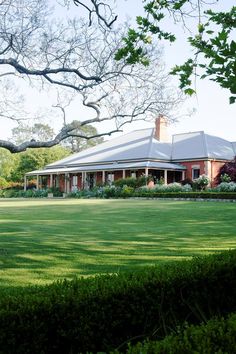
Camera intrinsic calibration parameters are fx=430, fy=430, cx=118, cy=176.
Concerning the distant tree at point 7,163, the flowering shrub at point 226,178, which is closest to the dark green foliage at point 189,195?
the flowering shrub at point 226,178

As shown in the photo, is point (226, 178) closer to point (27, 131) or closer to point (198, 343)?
point (27, 131)

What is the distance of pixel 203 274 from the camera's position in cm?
459

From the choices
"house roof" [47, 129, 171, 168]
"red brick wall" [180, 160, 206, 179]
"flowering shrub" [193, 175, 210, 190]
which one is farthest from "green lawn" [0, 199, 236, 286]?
"house roof" [47, 129, 171, 168]

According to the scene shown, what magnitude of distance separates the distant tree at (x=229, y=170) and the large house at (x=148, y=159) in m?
0.69

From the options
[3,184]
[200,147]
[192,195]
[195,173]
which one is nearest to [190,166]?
[195,173]

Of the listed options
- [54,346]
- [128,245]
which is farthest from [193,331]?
[128,245]

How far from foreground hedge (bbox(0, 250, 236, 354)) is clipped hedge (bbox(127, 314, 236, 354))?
520 millimetres

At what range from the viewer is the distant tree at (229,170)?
37125 millimetres

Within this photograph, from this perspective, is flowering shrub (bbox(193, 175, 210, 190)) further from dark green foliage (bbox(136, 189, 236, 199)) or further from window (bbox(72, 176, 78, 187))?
window (bbox(72, 176, 78, 187))

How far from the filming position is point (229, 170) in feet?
123

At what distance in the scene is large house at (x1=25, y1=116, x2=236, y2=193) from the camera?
39669mm

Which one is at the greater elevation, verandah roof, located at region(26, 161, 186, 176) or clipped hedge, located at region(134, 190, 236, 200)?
verandah roof, located at region(26, 161, 186, 176)

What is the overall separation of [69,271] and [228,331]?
454 centimetres

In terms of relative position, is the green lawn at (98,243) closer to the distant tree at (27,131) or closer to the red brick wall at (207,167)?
the distant tree at (27,131)
